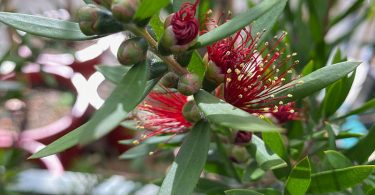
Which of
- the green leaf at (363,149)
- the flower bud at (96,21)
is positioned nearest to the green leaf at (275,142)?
the green leaf at (363,149)

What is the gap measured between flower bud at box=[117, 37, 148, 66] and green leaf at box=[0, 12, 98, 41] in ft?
0.13

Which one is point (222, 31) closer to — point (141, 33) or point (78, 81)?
point (141, 33)

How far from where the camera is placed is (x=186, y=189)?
47cm

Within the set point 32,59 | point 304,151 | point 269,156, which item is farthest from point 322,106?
point 32,59

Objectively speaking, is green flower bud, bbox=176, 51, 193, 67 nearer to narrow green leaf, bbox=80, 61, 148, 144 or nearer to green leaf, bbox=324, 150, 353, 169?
narrow green leaf, bbox=80, 61, 148, 144

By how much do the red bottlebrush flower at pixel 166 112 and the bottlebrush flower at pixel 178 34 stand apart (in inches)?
6.4

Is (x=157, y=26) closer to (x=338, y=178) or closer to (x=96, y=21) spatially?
(x=96, y=21)

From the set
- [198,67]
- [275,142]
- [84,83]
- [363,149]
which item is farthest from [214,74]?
[84,83]

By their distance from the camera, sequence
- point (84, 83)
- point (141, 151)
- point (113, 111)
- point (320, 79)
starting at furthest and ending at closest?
point (84, 83) < point (141, 151) < point (320, 79) < point (113, 111)

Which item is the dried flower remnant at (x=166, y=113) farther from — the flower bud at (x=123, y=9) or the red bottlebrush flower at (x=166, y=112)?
the flower bud at (x=123, y=9)

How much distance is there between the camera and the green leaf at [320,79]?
52 cm

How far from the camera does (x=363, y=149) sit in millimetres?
680

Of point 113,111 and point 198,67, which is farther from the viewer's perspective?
point 198,67

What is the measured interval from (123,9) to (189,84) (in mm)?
90
